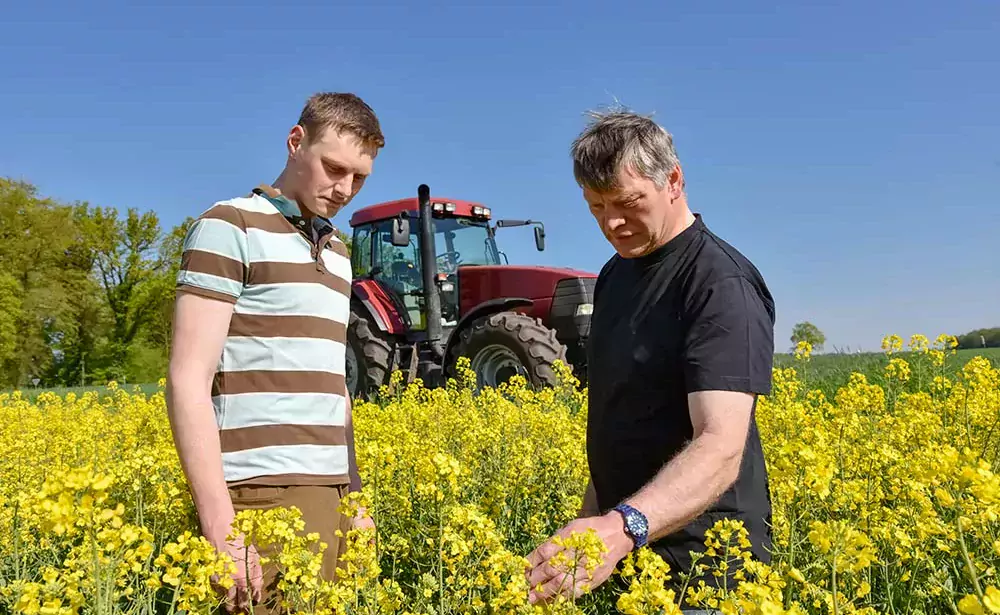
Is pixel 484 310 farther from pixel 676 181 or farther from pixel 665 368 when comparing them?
pixel 665 368

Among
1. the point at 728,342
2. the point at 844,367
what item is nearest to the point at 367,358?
the point at 844,367

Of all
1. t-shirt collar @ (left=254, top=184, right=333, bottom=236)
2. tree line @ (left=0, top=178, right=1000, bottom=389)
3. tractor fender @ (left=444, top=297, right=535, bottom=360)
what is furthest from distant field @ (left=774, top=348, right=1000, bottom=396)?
tree line @ (left=0, top=178, right=1000, bottom=389)

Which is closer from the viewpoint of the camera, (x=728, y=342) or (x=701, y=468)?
(x=701, y=468)

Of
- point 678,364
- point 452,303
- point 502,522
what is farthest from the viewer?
point 452,303

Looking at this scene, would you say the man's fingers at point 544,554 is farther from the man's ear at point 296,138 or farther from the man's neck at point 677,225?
the man's ear at point 296,138

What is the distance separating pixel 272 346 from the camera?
6.51 feet

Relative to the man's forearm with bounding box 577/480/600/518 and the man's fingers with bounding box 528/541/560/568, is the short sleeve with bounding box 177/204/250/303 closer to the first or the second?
the man's fingers with bounding box 528/541/560/568

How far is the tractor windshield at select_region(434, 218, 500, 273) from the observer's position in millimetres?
8898

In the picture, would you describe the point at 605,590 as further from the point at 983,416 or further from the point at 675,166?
the point at 983,416

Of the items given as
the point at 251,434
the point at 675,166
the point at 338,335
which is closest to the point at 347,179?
the point at 338,335

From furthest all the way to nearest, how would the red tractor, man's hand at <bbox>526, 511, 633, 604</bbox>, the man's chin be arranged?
the red tractor, the man's chin, man's hand at <bbox>526, 511, 633, 604</bbox>

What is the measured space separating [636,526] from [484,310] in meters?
6.53

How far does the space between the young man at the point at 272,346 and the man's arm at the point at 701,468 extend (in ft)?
2.53

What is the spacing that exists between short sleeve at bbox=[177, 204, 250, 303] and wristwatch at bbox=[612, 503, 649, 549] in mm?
1132
